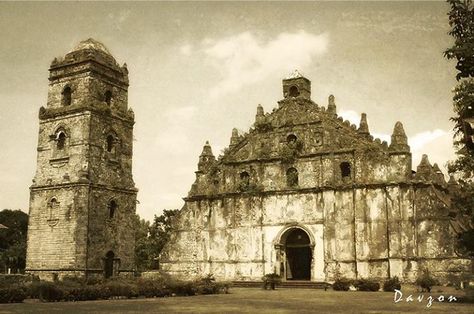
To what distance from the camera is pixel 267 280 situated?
28219mm

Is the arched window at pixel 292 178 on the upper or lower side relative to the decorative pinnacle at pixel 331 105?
lower

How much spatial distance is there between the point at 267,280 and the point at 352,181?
7214mm

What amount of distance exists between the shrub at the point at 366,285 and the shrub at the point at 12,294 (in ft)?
50.7

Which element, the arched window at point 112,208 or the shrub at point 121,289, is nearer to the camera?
the shrub at point 121,289

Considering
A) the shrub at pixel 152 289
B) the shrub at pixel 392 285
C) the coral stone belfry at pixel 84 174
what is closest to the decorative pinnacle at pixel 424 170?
the shrub at pixel 392 285

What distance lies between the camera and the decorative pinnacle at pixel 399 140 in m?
28.9

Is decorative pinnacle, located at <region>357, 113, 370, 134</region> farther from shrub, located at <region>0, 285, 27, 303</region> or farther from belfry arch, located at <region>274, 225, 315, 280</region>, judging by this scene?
shrub, located at <region>0, 285, 27, 303</region>

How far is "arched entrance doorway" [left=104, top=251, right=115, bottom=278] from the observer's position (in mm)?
34562

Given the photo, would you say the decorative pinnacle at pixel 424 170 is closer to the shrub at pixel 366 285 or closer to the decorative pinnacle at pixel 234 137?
the shrub at pixel 366 285

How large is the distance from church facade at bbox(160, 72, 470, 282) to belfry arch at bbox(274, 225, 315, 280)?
62mm

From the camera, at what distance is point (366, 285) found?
26.4m

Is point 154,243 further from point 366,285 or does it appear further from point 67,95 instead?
point 366,285

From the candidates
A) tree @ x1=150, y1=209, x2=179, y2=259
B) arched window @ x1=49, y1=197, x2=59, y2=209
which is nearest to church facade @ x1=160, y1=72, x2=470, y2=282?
arched window @ x1=49, y1=197, x2=59, y2=209

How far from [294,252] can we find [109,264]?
12.0 metres
